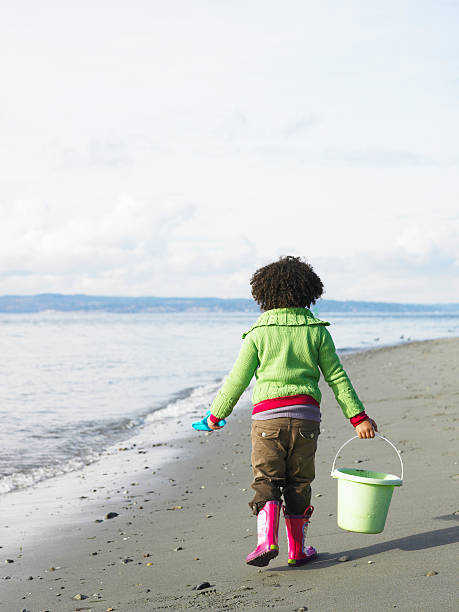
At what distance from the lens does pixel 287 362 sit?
393 cm

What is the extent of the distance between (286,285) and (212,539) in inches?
77.2

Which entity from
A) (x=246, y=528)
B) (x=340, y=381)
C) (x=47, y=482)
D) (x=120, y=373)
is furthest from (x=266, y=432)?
(x=120, y=373)


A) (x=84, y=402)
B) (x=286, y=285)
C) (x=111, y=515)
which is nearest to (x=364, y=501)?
(x=286, y=285)

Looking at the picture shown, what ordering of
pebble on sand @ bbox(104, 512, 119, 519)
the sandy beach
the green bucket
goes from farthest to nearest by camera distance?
pebble on sand @ bbox(104, 512, 119, 519), the green bucket, the sandy beach

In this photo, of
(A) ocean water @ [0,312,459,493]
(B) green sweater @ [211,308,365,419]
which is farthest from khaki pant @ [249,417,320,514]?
(A) ocean water @ [0,312,459,493]

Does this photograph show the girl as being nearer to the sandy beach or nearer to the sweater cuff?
the sweater cuff

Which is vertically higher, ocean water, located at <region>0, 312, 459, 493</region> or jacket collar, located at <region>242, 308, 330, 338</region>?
jacket collar, located at <region>242, 308, 330, 338</region>


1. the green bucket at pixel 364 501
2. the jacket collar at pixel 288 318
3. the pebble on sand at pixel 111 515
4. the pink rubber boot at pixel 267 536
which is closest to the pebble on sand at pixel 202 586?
the pink rubber boot at pixel 267 536

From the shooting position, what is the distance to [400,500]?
5164 mm

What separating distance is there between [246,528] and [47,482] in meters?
3.42

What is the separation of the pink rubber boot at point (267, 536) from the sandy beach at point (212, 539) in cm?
12

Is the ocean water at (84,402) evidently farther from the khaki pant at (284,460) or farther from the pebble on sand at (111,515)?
the khaki pant at (284,460)

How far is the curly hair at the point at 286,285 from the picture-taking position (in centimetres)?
405

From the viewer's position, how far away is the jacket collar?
157 inches
